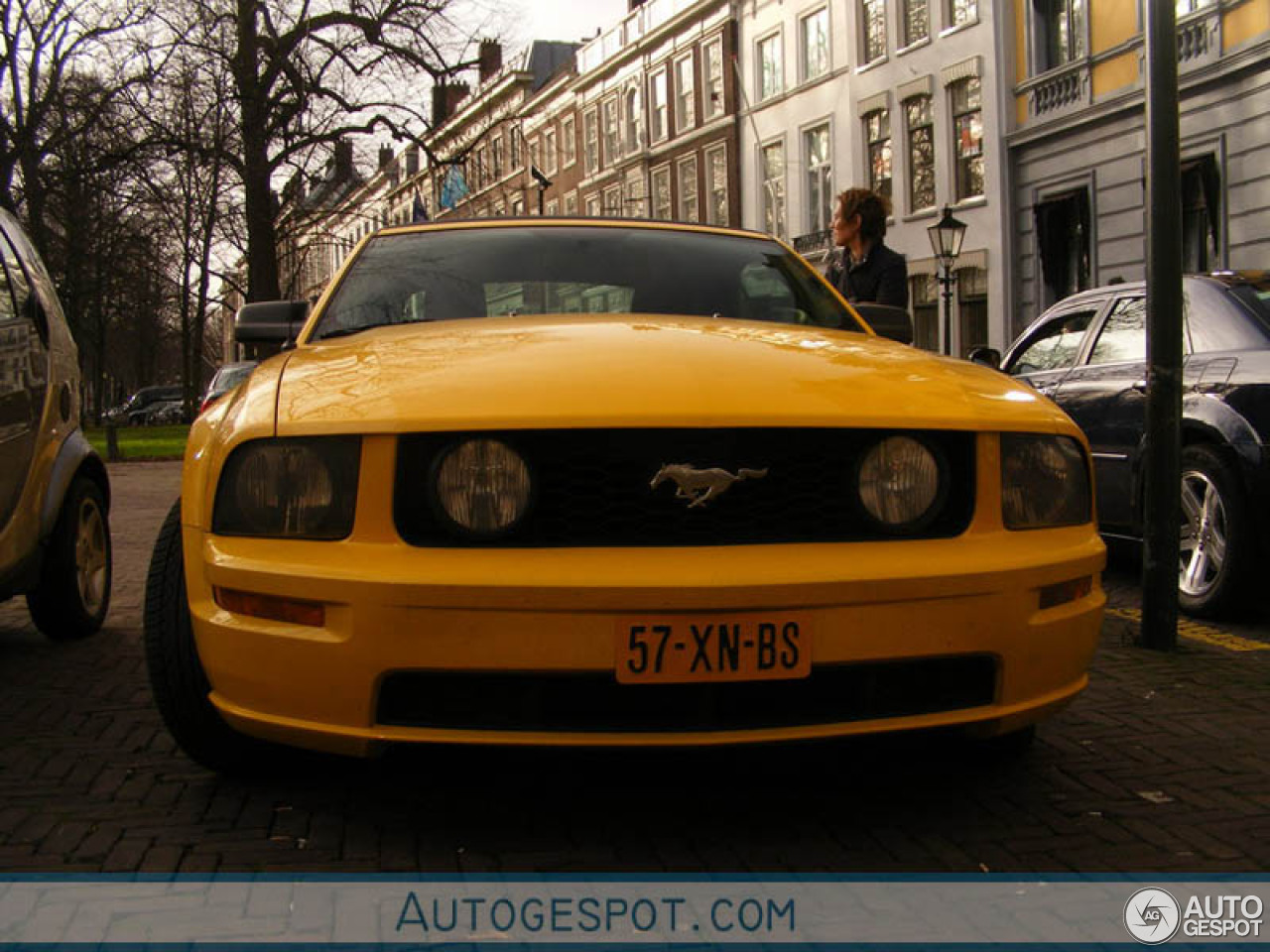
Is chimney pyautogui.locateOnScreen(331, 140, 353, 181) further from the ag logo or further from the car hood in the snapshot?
the ag logo

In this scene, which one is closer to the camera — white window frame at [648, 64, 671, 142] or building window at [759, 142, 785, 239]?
building window at [759, 142, 785, 239]

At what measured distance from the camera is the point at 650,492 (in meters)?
2.68

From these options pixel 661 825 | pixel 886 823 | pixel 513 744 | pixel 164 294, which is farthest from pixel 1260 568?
pixel 164 294

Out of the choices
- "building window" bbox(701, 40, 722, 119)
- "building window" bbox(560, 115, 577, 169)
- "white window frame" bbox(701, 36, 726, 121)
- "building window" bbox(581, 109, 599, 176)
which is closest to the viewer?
"white window frame" bbox(701, 36, 726, 121)

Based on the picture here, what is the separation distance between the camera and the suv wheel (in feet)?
17.2

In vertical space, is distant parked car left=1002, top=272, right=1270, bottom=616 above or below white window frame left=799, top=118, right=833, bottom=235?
below

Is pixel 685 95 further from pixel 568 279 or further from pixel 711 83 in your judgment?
pixel 568 279

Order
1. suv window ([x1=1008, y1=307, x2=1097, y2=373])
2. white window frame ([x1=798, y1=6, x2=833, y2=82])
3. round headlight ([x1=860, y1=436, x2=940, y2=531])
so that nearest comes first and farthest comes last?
round headlight ([x1=860, y1=436, x2=940, y2=531])
suv window ([x1=1008, y1=307, x2=1097, y2=373])
white window frame ([x1=798, y1=6, x2=833, y2=82])

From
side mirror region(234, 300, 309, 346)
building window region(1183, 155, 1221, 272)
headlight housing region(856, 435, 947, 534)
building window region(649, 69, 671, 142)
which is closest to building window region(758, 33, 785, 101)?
building window region(649, 69, 671, 142)

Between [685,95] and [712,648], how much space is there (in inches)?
1471

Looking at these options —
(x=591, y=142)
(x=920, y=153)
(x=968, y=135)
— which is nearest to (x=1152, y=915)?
(x=968, y=135)

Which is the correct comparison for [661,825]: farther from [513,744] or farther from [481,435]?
[481,435]

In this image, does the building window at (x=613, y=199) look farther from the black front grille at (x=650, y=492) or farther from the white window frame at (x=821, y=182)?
the black front grille at (x=650, y=492)

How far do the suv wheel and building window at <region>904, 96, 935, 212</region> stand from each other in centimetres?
2275
